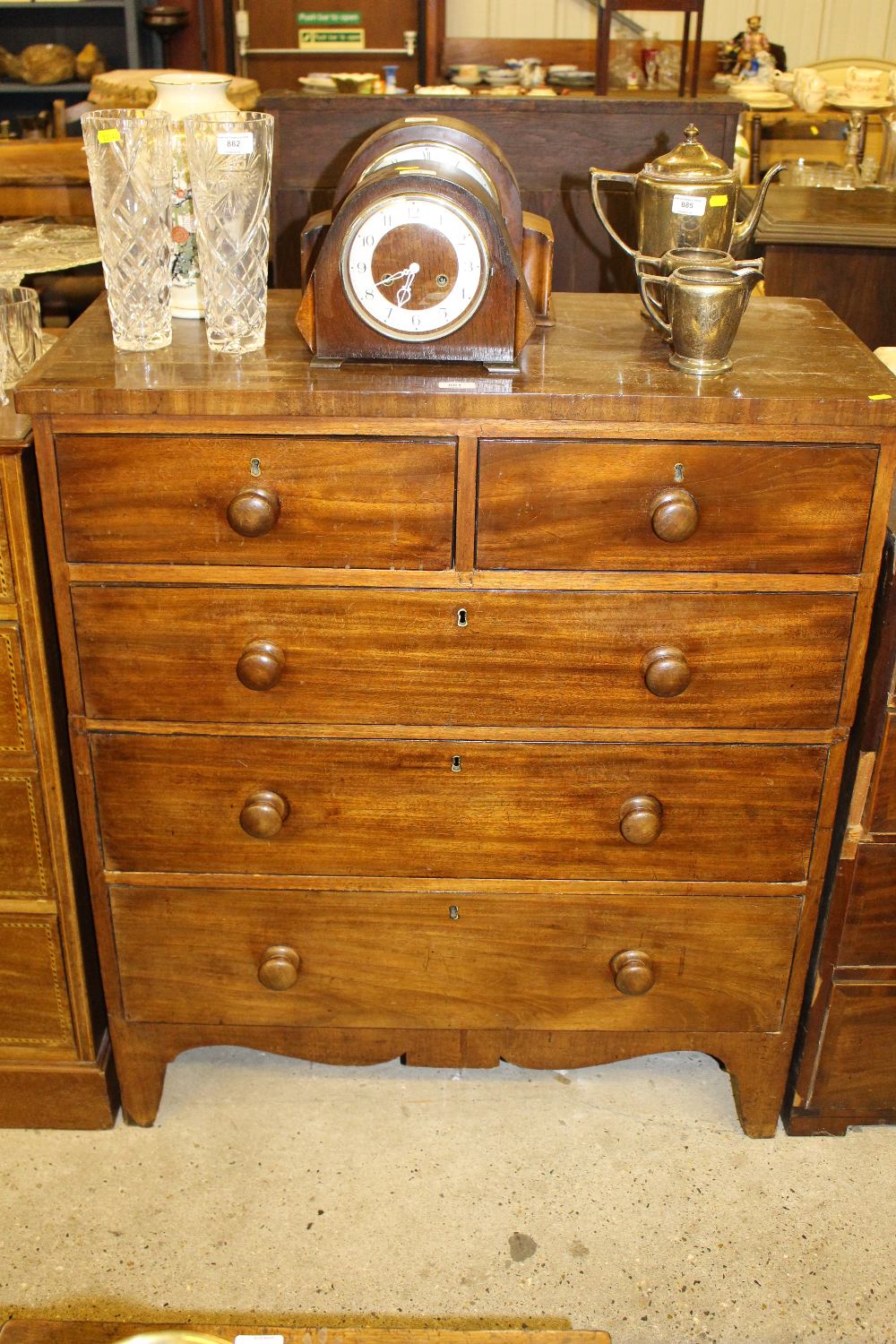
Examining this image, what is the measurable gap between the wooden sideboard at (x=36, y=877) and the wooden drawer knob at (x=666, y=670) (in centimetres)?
79

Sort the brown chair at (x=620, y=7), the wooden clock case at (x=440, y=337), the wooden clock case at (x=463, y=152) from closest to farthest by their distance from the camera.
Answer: the wooden clock case at (x=440, y=337), the wooden clock case at (x=463, y=152), the brown chair at (x=620, y=7)

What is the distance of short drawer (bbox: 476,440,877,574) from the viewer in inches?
61.2

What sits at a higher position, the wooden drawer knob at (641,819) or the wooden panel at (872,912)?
the wooden drawer knob at (641,819)

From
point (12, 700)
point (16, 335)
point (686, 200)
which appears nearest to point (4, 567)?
point (12, 700)

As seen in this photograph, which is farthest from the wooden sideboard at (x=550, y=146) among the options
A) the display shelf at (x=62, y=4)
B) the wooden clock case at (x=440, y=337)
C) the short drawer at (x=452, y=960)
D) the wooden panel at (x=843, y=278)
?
the display shelf at (x=62, y=4)

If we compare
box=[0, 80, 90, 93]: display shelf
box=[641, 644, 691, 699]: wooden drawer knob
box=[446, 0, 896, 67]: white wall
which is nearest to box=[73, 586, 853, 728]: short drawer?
box=[641, 644, 691, 699]: wooden drawer knob

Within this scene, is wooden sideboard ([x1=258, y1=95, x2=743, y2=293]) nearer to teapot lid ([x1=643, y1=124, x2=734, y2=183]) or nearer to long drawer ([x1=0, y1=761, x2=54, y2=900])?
teapot lid ([x1=643, y1=124, x2=734, y2=183])

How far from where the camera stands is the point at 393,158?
1585mm

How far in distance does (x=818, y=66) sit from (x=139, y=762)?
586 cm

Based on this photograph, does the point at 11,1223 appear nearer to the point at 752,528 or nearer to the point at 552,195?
the point at 752,528

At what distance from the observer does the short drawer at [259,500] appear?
5.10 feet

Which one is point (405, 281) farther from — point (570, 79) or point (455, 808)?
point (570, 79)

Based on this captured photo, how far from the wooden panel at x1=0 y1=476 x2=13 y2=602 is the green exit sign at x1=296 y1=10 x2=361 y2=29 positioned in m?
5.44

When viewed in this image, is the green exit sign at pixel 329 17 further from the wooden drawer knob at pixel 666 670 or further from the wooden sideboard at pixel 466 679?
the wooden drawer knob at pixel 666 670
